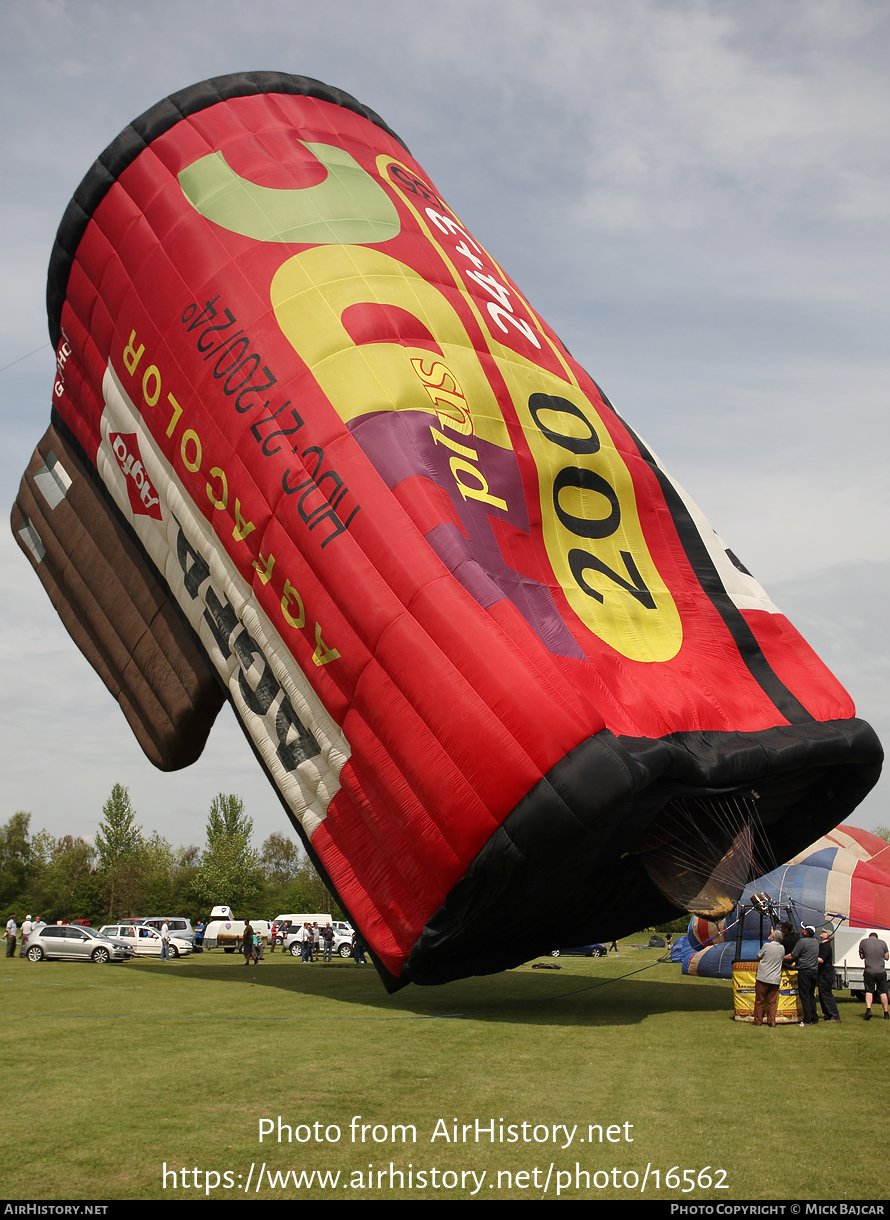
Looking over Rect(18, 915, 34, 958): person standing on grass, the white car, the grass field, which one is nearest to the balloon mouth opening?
the grass field

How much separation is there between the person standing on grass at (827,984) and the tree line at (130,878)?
4090cm

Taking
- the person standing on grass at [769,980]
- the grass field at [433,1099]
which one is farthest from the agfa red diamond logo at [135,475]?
the person standing on grass at [769,980]

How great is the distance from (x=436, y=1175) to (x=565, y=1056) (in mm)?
4236

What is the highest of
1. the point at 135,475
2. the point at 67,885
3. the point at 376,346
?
the point at 376,346

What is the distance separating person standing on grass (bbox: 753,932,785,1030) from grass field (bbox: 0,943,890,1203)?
20.1 inches

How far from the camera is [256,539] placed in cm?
920

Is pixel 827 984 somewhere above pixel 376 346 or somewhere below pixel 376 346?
below

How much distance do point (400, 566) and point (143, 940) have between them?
22722 mm

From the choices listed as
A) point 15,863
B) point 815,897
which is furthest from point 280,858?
point 815,897

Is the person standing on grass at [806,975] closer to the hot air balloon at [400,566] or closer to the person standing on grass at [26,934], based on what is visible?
the hot air balloon at [400,566]

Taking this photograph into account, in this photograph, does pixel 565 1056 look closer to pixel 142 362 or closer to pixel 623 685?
pixel 623 685

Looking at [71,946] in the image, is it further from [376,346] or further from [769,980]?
[376,346]

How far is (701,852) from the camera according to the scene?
9.69 metres

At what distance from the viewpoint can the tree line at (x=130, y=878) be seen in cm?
4959
